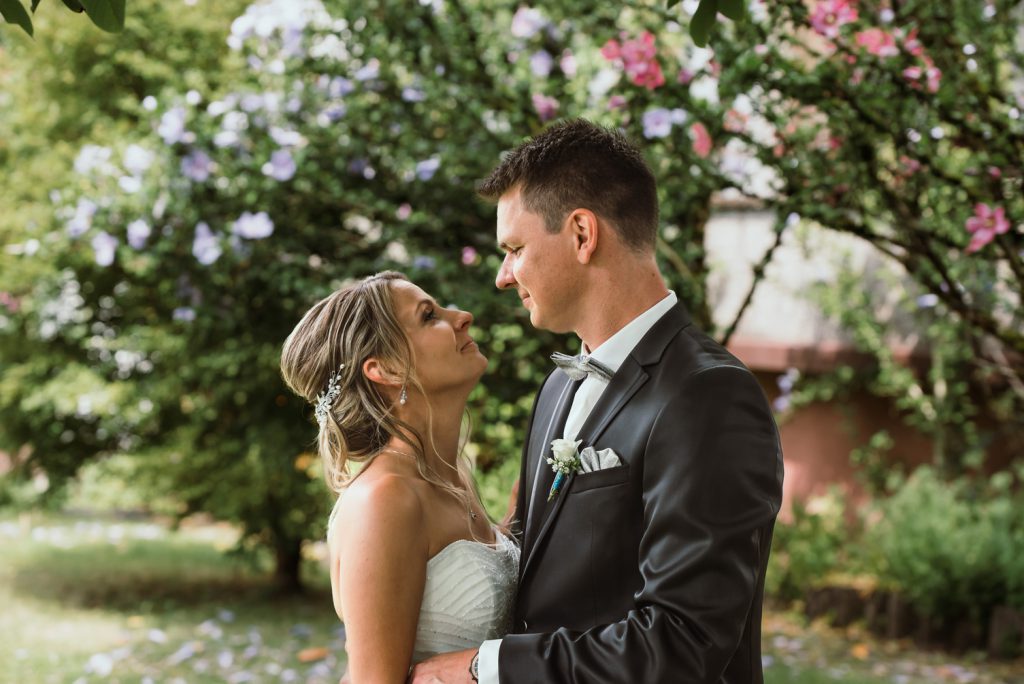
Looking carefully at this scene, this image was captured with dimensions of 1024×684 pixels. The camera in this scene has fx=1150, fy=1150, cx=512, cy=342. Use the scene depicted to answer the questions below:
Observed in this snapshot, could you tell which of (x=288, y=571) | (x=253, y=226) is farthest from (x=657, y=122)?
(x=288, y=571)

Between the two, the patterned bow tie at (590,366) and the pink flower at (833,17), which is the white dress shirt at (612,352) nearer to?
the patterned bow tie at (590,366)

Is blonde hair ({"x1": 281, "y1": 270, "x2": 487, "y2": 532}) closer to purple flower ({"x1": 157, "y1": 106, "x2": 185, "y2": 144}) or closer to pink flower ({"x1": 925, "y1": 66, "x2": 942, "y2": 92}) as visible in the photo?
pink flower ({"x1": 925, "y1": 66, "x2": 942, "y2": 92})

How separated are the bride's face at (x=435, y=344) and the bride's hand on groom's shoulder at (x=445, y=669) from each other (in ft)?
2.53

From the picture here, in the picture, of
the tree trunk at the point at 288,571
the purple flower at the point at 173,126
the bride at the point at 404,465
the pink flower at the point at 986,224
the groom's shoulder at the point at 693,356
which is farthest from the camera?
the tree trunk at the point at 288,571

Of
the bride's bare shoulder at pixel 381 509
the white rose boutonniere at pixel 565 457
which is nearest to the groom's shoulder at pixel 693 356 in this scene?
the white rose boutonniere at pixel 565 457

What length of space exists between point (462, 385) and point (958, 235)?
9.37ft

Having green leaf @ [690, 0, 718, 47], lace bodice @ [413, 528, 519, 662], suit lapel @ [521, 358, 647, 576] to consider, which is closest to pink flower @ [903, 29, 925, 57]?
green leaf @ [690, 0, 718, 47]

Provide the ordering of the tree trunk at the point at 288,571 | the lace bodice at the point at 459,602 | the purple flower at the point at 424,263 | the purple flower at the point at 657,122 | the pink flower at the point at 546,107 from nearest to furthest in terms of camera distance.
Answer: the lace bodice at the point at 459,602, the purple flower at the point at 657,122, the pink flower at the point at 546,107, the purple flower at the point at 424,263, the tree trunk at the point at 288,571

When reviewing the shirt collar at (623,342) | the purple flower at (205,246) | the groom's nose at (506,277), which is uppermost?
the purple flower at (205,246)

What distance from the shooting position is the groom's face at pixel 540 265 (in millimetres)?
2410

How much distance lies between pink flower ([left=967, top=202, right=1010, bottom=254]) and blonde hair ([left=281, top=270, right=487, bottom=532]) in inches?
94.9

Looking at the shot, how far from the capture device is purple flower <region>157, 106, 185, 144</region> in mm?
6316

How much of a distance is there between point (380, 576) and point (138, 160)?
4557mm

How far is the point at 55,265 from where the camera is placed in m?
8.08
